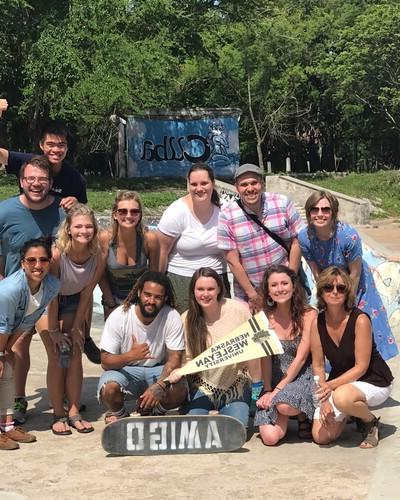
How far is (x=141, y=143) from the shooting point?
2978 cm

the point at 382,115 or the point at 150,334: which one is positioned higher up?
the point at 382,115

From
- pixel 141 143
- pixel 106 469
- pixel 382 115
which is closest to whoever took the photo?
pixel 106 469

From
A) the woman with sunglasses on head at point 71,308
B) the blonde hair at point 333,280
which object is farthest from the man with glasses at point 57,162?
the blonde hair at point 333,280

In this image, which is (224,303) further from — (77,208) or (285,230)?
(77,208)

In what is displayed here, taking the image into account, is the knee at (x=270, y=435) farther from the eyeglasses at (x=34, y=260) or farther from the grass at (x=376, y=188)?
the grass at (x=376, y=188)

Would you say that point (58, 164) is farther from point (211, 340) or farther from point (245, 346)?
point (245, 346)

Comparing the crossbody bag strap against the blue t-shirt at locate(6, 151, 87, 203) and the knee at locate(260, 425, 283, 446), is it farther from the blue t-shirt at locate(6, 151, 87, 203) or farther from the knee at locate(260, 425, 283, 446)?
the knee at locate(260, 425, 283, 446)

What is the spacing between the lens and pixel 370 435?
14.5ft

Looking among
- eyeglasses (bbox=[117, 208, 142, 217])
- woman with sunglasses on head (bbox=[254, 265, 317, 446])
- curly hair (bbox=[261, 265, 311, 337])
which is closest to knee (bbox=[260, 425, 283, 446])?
woman with sunglasses on head (bbox=[254, 265, 317, 446])

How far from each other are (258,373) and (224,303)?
52 cm

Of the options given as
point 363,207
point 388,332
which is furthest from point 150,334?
point 363,207

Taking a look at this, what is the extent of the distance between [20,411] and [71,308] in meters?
0.83

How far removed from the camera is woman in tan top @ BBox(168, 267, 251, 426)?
4762 millimetres

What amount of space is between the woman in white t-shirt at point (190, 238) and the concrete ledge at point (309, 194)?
17.8 meters
